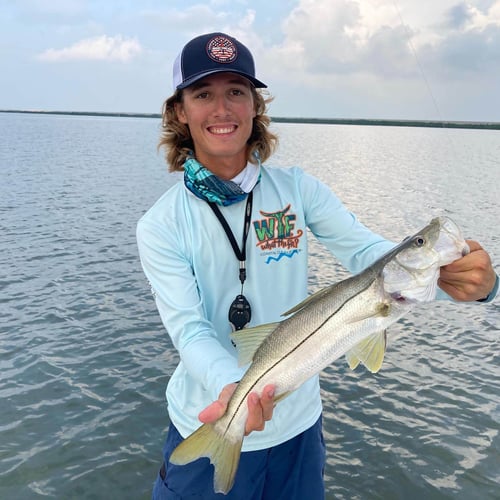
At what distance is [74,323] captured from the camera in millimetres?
10383

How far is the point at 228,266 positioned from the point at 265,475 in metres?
1.33

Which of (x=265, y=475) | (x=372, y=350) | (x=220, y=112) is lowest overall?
(x=265, y=475)

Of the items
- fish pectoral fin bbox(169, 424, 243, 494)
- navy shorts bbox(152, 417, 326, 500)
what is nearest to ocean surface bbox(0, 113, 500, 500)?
navy shorts bbox(152, 417, 326, 500)

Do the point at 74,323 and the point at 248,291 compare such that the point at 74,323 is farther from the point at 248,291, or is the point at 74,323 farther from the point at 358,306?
the point at 358,306

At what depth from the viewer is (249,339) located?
2818 millimetres

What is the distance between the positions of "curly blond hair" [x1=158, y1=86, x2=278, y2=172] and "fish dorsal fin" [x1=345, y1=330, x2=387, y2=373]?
5.12 ft

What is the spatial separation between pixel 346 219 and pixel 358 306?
0.94m

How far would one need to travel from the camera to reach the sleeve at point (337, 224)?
345cm

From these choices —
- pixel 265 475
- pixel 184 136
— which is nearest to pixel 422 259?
pixel 265 475

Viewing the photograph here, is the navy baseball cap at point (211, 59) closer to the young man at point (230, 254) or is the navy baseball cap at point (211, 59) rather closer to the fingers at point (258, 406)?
the young man at point (230, 254)

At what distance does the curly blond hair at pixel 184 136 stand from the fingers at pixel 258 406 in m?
1.72

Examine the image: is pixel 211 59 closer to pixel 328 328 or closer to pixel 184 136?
pixel 184 136

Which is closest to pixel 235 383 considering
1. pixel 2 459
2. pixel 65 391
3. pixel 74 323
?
pixel 2 459

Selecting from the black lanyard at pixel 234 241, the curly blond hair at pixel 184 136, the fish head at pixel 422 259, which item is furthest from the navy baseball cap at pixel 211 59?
the fish head at pixel 422 259
